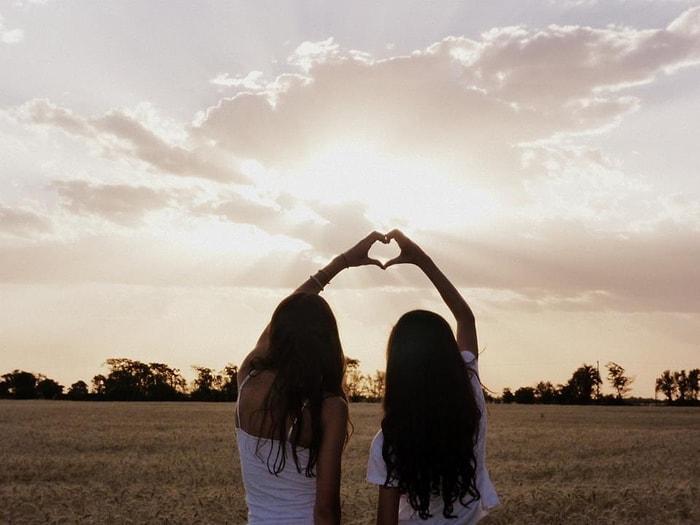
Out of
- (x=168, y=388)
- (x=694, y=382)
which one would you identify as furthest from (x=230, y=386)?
(x=694, y=382)

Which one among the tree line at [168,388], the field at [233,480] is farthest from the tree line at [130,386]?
the field at [233,480]

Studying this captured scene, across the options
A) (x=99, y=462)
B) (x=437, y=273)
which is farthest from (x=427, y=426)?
(x=99, y=462)

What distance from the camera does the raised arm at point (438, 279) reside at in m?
4.50

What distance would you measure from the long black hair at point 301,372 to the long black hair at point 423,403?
26 cm

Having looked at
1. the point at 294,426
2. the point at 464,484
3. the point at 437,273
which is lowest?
the point at 464,484

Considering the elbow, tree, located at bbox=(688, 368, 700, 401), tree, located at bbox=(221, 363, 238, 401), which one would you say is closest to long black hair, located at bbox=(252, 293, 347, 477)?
the elbow

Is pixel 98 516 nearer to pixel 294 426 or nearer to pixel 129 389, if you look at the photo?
pixel 294 426

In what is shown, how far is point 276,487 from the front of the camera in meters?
3.82

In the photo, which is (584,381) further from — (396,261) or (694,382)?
(396,261)

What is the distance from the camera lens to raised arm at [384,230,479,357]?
14.8 feet

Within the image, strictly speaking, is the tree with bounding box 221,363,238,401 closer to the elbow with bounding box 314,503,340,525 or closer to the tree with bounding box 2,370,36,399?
the tree with bounding box 2,370,36,399

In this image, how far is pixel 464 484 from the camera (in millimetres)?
3969

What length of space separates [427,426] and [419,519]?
1.78 ft

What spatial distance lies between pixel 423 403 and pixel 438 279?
Answer: 93 centimetres
